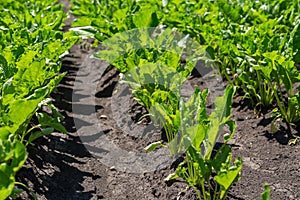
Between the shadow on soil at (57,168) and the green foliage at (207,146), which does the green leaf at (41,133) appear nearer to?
the shadow on soil at (57,168)

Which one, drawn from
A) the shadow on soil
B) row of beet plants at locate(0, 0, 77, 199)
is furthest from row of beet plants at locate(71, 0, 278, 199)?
the shadow on soil

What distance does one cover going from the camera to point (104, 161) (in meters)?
3.98

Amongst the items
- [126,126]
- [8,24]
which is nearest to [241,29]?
[126,126]

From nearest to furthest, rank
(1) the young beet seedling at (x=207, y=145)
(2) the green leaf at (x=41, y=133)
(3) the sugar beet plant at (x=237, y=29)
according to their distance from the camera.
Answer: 1. (1) the young beet seedling at (x=207, y=145)
2. (2) the green leaf at (x=41, y=133)
3. (3) the sugar beet plant at (x=237, y=29)

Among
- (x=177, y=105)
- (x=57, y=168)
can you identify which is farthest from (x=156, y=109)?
(x=57, y=168)

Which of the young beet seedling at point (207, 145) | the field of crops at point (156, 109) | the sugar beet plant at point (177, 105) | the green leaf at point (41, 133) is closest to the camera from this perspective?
the young beet seedling at point (207, 145)

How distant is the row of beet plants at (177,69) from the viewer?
10.1 feet

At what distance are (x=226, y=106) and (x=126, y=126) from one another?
4.72 ft

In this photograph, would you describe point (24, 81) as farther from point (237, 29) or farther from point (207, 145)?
point (237, 29)

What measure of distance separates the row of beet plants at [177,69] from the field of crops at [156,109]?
10 millimetres

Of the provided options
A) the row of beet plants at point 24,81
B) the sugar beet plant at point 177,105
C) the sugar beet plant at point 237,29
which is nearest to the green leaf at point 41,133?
the row of beet plants at point 24,81

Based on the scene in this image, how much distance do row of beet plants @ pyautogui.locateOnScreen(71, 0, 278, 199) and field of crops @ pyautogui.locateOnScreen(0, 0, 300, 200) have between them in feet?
0.03

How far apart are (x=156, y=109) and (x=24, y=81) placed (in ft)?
3.24

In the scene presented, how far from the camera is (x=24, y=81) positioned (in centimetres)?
346
